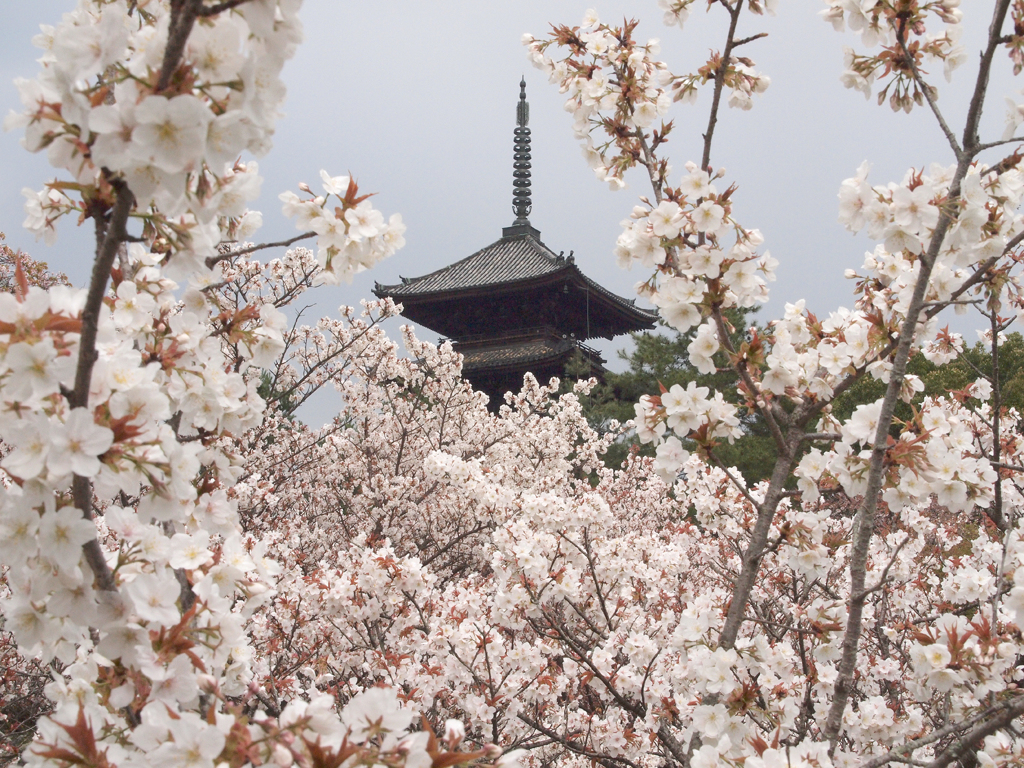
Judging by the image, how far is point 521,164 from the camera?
27297mm

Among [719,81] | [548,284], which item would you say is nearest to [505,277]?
[548,284]

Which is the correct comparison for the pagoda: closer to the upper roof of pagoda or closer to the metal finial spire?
the upper roof of pagoda

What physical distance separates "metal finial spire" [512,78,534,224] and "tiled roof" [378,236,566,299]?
5.88 feet

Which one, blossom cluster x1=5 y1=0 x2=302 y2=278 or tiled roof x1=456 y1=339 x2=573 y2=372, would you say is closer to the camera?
blossom cluster x1=5 y1=0 x2=302 y2=278

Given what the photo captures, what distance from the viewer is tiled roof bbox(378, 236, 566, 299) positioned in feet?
71.1

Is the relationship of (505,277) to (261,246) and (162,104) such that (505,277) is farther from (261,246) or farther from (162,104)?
(162,104)

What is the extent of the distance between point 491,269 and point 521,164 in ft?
20.4

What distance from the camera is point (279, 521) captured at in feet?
24.6

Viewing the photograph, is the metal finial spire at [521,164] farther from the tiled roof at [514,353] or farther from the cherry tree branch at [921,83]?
the cherry tree branch at [921,83]

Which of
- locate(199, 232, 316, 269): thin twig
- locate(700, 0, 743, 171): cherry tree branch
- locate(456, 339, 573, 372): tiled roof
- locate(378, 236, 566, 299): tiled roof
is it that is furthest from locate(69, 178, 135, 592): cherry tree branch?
locate(378, 236, 566, 299): tiled roof

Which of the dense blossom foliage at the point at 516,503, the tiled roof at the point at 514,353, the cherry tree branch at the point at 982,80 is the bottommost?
the dense blossom foliage at the point at 516,503

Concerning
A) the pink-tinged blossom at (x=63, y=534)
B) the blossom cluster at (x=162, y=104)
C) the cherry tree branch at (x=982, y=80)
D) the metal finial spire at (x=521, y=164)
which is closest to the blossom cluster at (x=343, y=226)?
the blossom cluster at (x=162, y=104)

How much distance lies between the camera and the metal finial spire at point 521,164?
26875 millimetres

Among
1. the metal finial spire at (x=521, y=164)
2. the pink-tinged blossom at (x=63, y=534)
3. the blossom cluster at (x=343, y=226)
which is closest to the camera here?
the pink-tinged blossom at (x=63, y=534)
